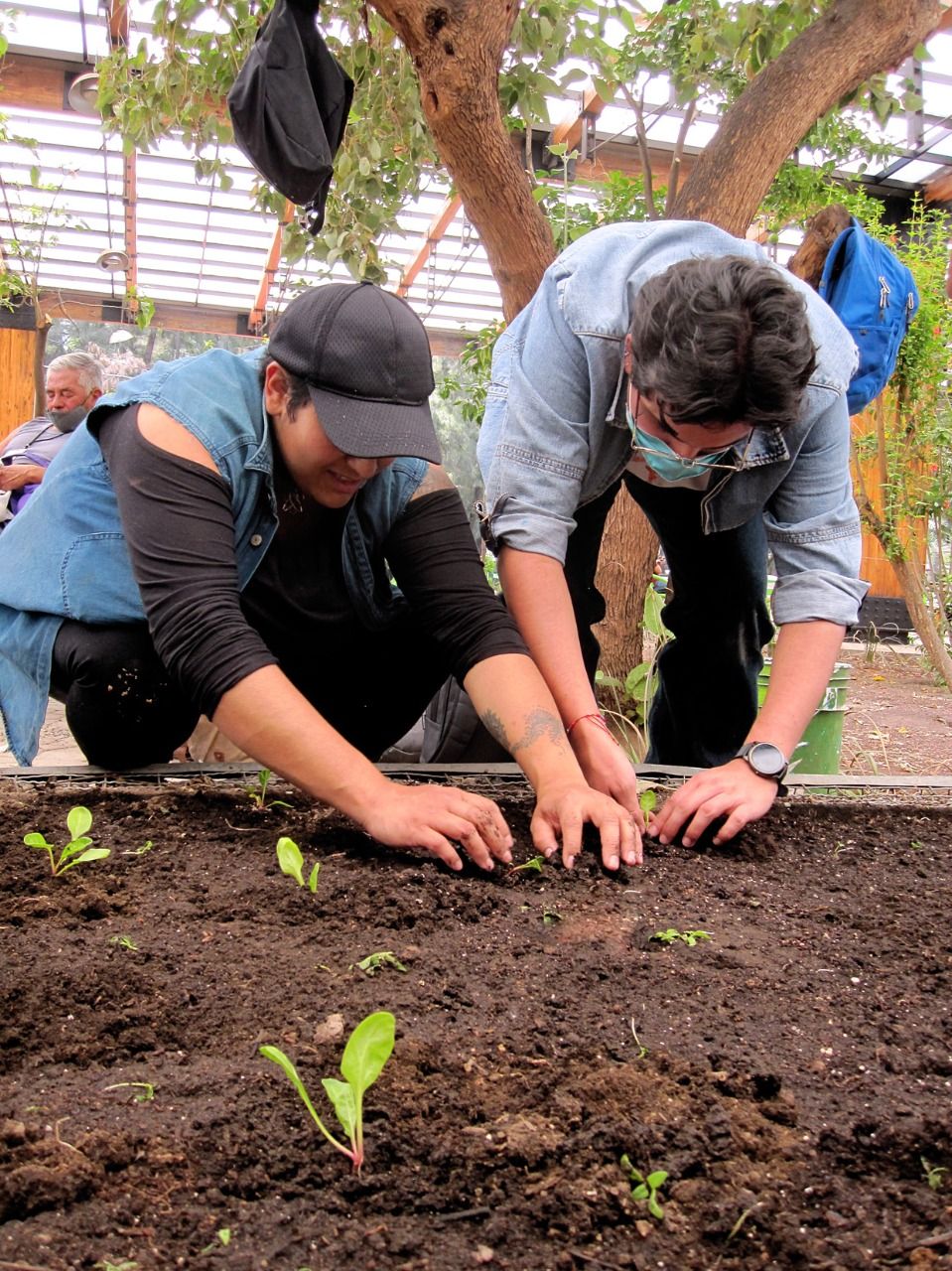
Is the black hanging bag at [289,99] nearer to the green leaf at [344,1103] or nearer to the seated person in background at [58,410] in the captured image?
the green leaf at [344,1103]

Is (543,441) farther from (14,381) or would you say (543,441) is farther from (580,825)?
(14,381)

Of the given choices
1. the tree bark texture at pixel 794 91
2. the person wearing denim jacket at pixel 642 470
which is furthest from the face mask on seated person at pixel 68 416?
the person wearing denim jacket at pixel 642 470

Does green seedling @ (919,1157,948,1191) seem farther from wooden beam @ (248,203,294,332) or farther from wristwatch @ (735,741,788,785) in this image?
wooden beam @ (248,203,294,332)

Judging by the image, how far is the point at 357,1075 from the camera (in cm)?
95

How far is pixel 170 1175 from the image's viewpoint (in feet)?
3.01

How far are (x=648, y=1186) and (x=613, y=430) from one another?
1.44m

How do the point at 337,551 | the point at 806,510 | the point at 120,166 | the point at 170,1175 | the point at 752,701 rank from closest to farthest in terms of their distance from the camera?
the point at 170,1175
the point at 806,510
the point at 337,551
the point at 752,701
the point at 120,166

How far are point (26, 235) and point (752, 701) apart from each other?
38.6 ft

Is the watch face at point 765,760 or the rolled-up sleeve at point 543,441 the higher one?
the rolled-up sleeve at point 543,441

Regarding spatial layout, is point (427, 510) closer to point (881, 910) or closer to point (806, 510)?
point (806, 510)

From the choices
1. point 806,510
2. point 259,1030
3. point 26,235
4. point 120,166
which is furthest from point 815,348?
point 26,235

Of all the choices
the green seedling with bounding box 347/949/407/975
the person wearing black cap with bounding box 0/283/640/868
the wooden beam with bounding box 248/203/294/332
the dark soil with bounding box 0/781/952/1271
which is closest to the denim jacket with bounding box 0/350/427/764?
the person wearing black cap with bounding box 0/283/640/868

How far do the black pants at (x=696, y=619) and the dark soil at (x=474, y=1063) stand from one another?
955 mm

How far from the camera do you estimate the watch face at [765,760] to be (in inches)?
77.0
